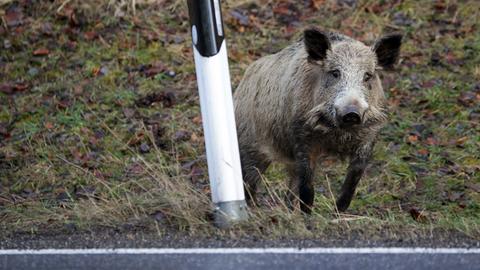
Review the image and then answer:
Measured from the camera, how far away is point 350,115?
6.45m

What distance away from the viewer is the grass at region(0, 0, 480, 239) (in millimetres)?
7254

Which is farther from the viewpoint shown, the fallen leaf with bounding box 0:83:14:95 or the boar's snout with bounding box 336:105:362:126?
the fallen leaf with bounding box 0:83:14:95

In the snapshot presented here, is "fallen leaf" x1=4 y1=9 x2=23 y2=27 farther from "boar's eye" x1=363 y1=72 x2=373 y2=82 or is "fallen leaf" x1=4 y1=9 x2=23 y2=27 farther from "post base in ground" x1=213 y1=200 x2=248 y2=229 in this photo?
"post base in ground" x1=213 y1=200 x2=248 y2=229

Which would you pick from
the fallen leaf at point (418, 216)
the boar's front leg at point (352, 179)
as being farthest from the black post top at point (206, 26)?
the fallen leaf at point (418, 216)

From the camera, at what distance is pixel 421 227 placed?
557 cm

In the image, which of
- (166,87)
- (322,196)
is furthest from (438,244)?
(166,87)

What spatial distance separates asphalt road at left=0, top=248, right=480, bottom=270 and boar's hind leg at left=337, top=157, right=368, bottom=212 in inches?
88.0

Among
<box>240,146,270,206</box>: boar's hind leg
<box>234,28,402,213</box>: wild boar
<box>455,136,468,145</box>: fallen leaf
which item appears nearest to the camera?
<box>234,28,402,213</box>: wild boar

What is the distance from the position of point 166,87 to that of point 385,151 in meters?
2.66

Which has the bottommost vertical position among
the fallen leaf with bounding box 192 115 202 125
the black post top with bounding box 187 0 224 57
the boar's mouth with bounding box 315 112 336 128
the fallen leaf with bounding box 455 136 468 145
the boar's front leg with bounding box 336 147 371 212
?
the fallen leaf with bounding box 455 136 468 145

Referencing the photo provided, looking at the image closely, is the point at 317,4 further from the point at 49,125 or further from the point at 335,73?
the point at 335,73

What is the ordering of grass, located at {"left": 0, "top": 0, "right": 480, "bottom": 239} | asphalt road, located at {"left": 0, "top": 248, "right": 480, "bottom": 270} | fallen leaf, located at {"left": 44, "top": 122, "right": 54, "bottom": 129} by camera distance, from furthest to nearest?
fallen leaf, located at {"left": 44, "top": 122, "right": 54, "bottom": 129}
grass, located at {"left": 0, "top": 0, "right": 480, "bottom": 239}
asphalt road, located at {"left": 0, "top": 248, "right": 480, "bottom": 270}

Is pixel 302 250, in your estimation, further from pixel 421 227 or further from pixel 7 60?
pixel 7 60

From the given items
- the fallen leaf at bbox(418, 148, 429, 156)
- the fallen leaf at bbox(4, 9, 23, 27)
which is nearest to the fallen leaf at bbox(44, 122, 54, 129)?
the fallen leaf at bbox(4, 9, 23, 27)
